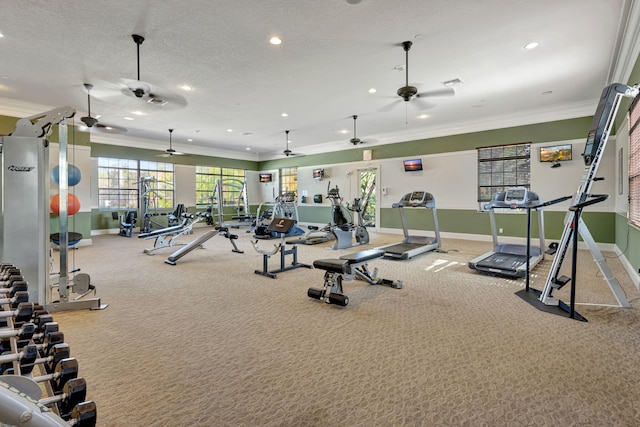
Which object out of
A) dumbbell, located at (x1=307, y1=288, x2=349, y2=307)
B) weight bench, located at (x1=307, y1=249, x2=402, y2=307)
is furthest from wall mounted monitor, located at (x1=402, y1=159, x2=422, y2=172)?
dumbbell, located at (x1=307, y1=288, x2=349, y2=307)

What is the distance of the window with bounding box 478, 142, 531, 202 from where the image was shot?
7.49 metres

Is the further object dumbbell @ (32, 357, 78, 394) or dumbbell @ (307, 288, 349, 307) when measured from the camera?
dumbbell @ (307, 288, 349, 307)

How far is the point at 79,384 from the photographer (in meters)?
0.83

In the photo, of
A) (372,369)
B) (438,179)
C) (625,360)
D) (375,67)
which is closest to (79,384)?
(372,369)

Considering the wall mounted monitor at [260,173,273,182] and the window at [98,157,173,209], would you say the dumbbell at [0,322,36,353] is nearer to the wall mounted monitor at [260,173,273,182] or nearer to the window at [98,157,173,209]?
the window at [98,157,173,209]

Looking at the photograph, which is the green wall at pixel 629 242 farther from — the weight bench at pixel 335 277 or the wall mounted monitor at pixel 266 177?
the wall mounted monitor at pixel 266 177

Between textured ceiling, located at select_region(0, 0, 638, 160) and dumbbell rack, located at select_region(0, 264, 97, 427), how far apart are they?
330 cm

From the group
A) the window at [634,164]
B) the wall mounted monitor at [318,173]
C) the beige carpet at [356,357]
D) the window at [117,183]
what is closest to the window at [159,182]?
the window at [117,183]

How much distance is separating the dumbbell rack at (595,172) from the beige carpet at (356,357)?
31cm

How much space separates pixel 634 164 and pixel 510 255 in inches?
85.5

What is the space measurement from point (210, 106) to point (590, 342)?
722 cm

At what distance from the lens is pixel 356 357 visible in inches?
90.4

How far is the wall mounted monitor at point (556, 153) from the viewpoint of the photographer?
22.5 ft

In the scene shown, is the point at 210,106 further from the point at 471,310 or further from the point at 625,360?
the point at 625,360
